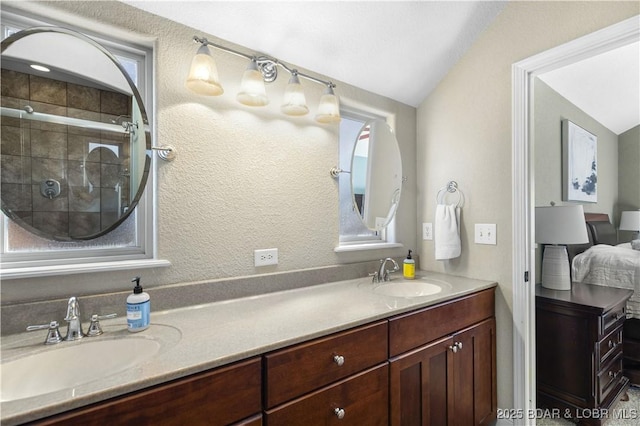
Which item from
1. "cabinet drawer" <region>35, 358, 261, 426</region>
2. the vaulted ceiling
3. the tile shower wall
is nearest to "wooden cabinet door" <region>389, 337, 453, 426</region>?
"cabinet drawer" <region>35, 358, 261, 426</region>

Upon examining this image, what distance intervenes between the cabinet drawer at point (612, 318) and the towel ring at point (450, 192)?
989mm

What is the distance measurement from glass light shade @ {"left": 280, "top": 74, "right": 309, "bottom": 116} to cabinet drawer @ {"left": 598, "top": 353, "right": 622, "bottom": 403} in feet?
7.35

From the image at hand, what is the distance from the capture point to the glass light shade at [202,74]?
4.06 ft

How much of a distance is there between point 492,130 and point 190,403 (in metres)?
1.88

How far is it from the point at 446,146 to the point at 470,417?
1512mm

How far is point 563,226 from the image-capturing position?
210 cm

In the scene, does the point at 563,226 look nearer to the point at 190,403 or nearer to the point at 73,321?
the point at 190,403

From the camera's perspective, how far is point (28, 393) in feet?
2.67

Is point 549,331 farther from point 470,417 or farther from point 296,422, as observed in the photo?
point 296,422

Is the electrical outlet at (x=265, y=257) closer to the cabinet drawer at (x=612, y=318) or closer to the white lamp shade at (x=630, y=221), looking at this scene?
the cabinet drawer at (x=612, y=318)

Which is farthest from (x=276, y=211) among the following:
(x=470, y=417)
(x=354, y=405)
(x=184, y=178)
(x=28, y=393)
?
(x=470, y=417)

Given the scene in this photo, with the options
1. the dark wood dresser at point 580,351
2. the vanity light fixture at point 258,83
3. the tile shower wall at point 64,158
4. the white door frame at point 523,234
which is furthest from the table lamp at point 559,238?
the tile shower wall at point 64,158

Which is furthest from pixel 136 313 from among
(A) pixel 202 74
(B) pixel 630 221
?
(B) pixel 630 221

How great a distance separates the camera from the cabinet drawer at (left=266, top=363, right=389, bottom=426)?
0.95m
